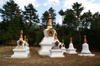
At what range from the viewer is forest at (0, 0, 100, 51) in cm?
2788

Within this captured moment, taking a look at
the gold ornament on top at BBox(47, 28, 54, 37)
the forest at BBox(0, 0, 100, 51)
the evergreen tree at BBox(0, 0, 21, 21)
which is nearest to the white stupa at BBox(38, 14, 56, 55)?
the gold ornament on top at BBox(47, 28, 54, 37)

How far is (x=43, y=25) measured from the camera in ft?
122

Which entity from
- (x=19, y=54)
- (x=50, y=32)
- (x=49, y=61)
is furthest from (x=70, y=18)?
(x=49, y=61)

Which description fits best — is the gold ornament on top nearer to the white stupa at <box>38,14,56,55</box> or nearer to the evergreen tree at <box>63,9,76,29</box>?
the white stupa at <box>38,14,56,55</box>

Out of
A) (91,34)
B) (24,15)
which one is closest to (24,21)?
(24,15)

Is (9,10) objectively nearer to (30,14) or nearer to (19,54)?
(30,14)

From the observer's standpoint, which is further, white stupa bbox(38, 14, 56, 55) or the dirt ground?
white stupa bbox(38, 14, 56, 55)

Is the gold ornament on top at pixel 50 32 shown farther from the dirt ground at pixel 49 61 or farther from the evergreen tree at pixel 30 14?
the evergreen tree at pixel 30 14

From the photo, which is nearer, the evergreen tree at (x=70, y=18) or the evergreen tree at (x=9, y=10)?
the evergreen tree at (x=70, y=18)

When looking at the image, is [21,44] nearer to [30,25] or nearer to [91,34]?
[91,34]

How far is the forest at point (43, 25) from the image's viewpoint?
27.9 metres

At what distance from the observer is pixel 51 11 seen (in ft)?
131

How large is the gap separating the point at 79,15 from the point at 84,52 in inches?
628

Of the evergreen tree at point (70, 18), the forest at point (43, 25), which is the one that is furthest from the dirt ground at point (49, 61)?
the evergreen tree at point (70, 18)
